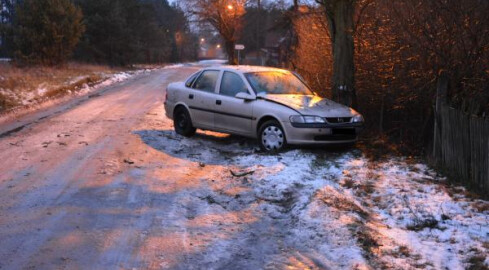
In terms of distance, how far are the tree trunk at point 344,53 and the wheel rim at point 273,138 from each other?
2.17m

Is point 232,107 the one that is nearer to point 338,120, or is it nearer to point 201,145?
point 201,145

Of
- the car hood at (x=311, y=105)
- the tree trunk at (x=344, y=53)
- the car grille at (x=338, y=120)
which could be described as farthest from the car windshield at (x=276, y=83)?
the car grille at (x=338, y=120)

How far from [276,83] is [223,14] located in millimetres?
30706

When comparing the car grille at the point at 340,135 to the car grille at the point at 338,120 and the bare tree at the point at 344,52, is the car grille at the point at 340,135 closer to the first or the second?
the car grille at the point at 338,120

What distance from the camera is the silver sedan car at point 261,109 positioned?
27.3 feet

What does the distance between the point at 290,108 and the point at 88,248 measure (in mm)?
4747

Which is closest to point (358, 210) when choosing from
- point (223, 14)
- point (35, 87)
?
point (35, 87)

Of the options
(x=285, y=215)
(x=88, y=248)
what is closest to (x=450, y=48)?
(x=285, y=215)

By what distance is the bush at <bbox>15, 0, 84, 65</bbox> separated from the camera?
2939 cm

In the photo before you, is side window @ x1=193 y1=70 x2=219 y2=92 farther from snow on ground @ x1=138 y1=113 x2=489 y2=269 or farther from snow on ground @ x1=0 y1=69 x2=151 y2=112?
snow on ground @ x1=0 y1=69 x2=151 y2=112

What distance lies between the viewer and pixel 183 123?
10.5 m

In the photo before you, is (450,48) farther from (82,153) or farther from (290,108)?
(82,153)

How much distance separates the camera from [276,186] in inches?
258

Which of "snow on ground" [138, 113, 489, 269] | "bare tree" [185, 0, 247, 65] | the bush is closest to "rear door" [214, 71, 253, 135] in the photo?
"snow on ground" [138, 113, 489, 269]
